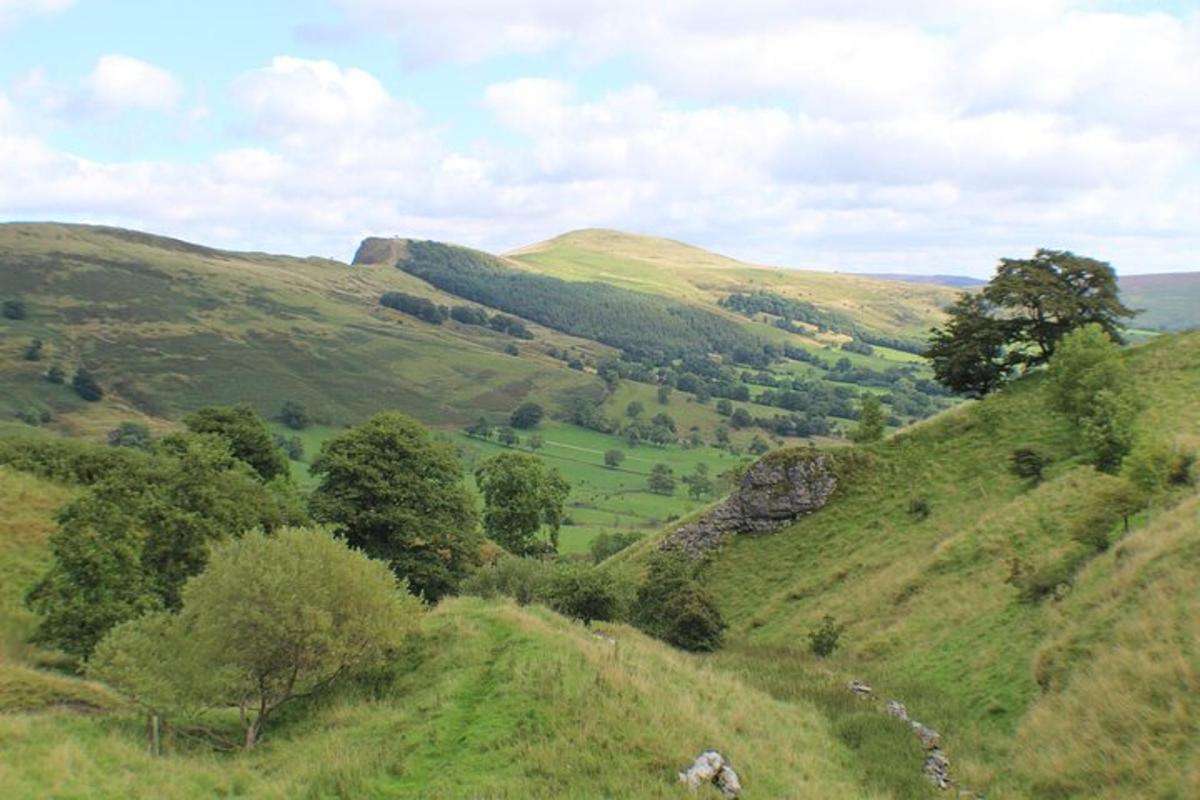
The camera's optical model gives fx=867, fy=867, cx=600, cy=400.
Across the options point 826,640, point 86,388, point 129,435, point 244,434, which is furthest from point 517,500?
point 86,388

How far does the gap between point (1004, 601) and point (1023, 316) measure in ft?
129

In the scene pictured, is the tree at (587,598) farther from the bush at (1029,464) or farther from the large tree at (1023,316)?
the large tree at (1023,316)

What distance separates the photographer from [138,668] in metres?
24.9

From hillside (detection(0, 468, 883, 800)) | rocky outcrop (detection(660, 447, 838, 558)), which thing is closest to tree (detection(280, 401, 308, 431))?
rocky outcrop (detection(660, 447, 838, 558))

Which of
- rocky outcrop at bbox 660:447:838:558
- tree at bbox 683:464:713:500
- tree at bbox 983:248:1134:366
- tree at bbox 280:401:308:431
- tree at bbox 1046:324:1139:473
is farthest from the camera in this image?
tree at bbox 280:401:308:431

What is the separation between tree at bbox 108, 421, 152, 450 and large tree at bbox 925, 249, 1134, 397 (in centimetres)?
13825

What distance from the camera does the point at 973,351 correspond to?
66750mm

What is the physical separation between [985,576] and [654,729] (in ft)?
74.0

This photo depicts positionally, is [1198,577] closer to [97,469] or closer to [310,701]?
[310,701]

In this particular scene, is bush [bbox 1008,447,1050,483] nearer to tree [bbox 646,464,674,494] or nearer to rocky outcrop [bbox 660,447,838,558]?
rocky outcrop [bbox 660,447,838,558]

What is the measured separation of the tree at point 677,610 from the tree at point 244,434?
3557 cm

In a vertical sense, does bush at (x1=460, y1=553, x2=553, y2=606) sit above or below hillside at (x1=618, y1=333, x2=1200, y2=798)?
below

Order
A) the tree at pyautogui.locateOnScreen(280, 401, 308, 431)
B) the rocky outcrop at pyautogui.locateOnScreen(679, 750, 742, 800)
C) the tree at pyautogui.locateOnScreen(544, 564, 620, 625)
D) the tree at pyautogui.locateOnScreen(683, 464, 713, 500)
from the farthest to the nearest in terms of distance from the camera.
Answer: the tree at pyautogui.locateOnScreen(280, 401, 308, 431) < the tree at pyautogui.locateOnScreen(683, 464, 713, 500) < the tree at pyautogui.locateOnScreen(544, 564, 620, 625) < the rocky outcrop at pyautogui.locateOnScreen(679, 750, 742, 800)

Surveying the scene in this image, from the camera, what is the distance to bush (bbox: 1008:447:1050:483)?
1933 inches
